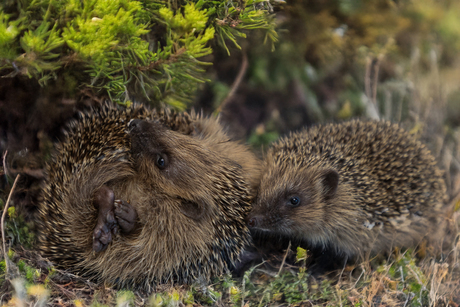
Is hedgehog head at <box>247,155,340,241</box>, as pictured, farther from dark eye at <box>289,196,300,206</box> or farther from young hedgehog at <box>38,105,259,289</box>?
young hedgehog at <box>38,105,259,289</box>

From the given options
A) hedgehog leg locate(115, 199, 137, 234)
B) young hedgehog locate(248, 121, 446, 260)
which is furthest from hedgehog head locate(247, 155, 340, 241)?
hedgehog leg locate(115, 199, 137, 234)

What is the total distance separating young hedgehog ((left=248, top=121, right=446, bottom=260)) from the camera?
13.1 feet

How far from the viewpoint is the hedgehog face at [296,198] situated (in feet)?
12.8

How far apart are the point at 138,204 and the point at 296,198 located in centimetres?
157

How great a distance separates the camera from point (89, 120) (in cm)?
364

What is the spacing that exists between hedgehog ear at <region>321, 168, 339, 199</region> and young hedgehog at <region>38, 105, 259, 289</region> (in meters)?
0.85

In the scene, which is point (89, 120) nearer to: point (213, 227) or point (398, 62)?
point (213, 227)

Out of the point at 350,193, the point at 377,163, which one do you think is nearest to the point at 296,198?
the point at 350,193

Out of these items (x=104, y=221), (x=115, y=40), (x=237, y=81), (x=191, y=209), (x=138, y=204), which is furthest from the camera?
(x=237, y=81)

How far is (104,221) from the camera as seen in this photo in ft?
10.8

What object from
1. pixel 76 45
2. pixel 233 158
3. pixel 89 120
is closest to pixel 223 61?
pixel 233 158

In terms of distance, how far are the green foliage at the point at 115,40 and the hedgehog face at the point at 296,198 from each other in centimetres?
122

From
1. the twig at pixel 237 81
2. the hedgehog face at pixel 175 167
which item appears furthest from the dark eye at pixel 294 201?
the twig at pixel 237 81

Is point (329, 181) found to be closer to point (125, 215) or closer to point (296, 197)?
A: point (296, 197)
